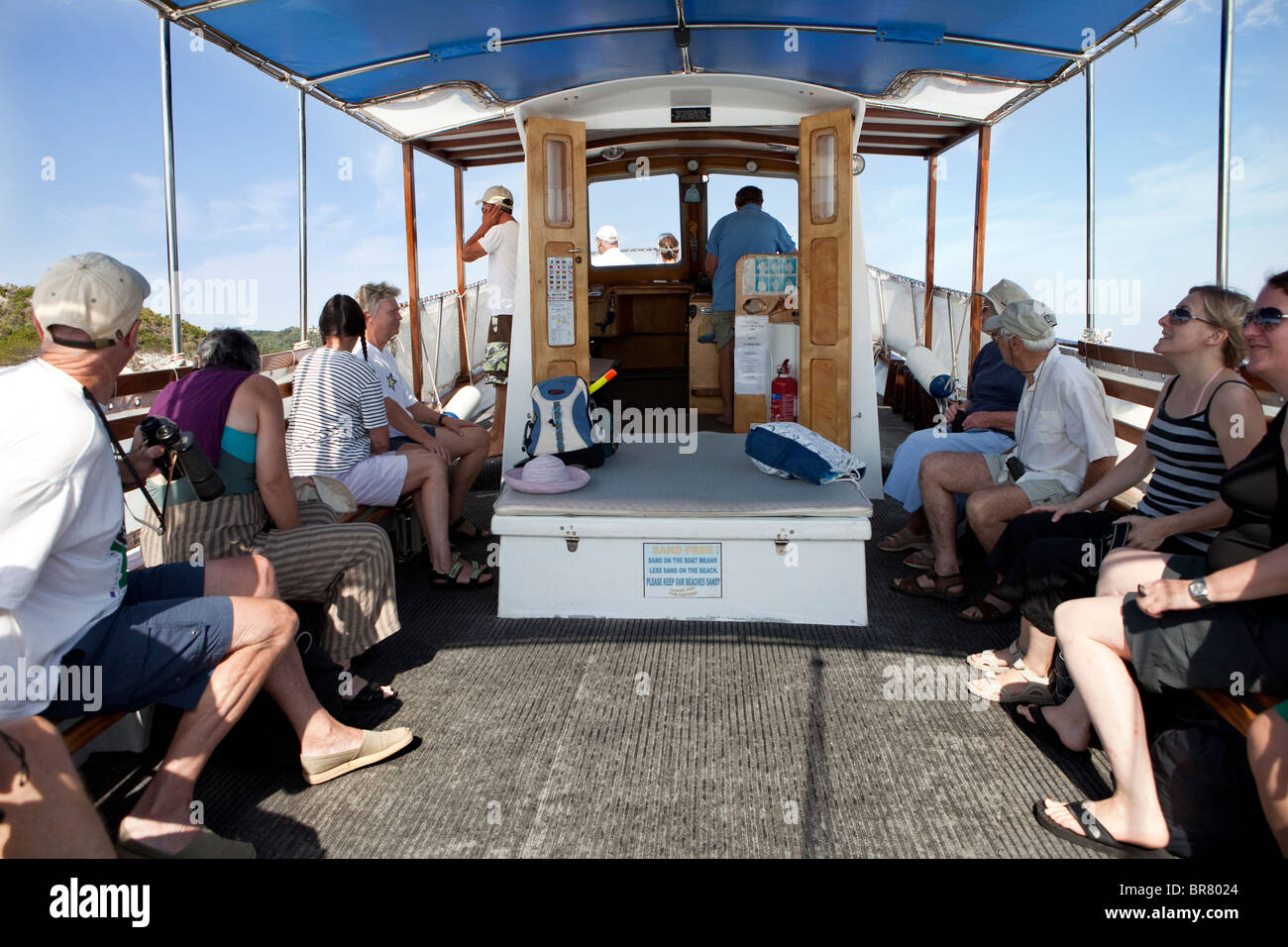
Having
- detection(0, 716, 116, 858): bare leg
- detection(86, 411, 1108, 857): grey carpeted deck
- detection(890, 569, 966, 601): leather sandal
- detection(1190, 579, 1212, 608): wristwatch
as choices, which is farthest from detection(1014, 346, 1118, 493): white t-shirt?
detection(0, 716, 116, 858): bare leg

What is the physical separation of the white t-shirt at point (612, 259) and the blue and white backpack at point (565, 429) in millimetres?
4575

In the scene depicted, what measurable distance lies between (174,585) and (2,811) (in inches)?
32.8

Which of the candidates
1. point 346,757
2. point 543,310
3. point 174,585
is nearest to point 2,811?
point 174,585

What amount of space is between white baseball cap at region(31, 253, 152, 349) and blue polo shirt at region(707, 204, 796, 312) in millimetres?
4881

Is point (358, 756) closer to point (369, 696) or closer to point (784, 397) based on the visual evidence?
point (369, 696)

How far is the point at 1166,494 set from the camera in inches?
114

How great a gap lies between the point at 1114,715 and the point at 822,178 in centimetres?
386

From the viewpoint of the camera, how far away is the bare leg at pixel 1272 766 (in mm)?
1841

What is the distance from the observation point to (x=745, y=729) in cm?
290

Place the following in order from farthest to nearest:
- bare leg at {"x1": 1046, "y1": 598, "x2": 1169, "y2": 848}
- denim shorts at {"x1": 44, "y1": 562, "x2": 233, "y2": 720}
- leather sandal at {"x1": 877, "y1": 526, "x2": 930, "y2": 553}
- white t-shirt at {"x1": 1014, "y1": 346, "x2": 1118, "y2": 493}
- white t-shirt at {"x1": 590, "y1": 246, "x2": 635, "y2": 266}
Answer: white t-shirt at {"x1": 590, "y1": 246, "x2": 635, "y2": 266} → leather sandal at {"x1": 877, "y1": 526, "x2": 930, "y2": 553} → white t-shirt at {"x1": 1014, "y1": 346, "x2": 1118, "y2": 493} → bare leg at {"x1": 1046, "y1": 598, "x2": 1169, "y2": 848} → denim shorts at {"x1": 44, "y1": 562, "x2": 233, "y2": 720}

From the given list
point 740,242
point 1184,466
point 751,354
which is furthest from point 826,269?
point 1184,466

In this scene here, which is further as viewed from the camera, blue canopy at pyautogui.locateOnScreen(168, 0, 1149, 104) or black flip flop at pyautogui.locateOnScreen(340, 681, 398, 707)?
blue canopy at pyautogui.locateOnScreen(168, 0, 1149, 104)

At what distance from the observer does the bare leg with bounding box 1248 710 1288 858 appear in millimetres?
1841

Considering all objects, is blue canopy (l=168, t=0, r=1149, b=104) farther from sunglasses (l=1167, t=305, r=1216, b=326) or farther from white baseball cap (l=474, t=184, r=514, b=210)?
sunglasses (l=1167, t=305, r=1216, b=326)
